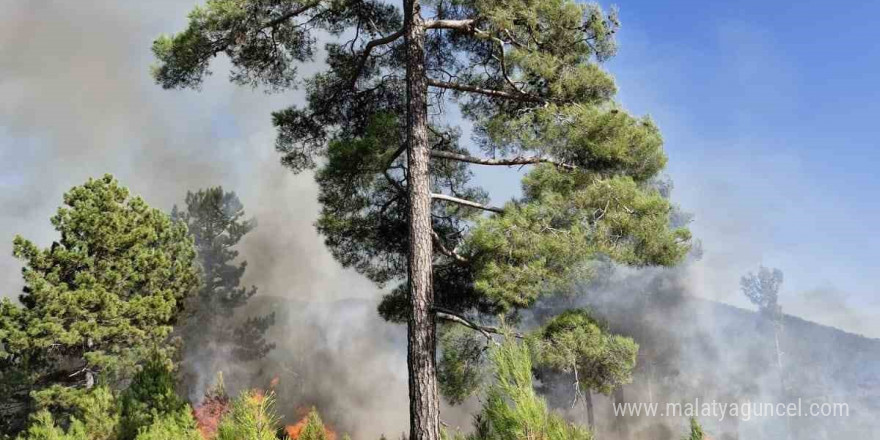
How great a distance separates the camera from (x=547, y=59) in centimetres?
781

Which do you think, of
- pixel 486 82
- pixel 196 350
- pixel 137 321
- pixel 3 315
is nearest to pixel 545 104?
pixel 486 82

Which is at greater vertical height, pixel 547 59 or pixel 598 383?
pixel 547 59

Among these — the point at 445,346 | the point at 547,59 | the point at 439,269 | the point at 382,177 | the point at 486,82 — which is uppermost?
the point at 486,82

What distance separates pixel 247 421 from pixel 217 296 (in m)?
22.7

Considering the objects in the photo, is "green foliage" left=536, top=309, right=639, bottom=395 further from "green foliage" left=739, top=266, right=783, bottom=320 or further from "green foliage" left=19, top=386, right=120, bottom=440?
"green foliage" left=739, top=266, right=783, bottom=320

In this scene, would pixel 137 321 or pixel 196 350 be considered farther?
pixel 196 350

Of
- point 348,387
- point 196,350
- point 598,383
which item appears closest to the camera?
point 598,383

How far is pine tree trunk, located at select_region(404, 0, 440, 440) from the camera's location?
6.66m

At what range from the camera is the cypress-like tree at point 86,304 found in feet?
44.4

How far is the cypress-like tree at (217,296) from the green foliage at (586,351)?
18.5 m

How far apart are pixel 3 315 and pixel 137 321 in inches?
110

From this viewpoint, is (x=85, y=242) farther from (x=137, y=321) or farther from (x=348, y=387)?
(x=348, y=387)

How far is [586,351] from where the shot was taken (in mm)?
7070

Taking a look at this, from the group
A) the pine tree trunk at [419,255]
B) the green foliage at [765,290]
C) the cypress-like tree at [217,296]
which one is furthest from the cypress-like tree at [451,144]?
the green foliage at [765,290]
